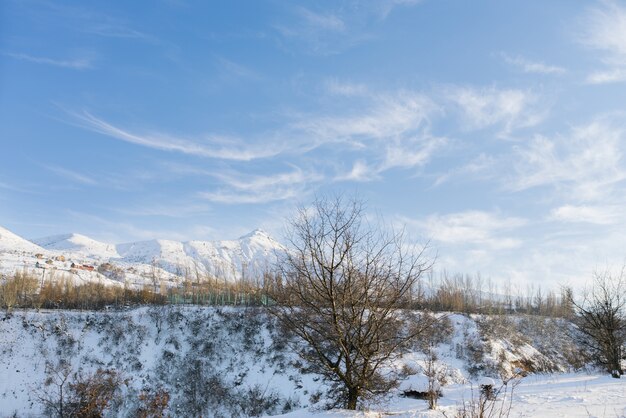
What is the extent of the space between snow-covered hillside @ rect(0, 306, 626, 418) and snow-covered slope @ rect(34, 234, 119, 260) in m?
137

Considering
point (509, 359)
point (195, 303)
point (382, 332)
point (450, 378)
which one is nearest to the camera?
point (382, 332)

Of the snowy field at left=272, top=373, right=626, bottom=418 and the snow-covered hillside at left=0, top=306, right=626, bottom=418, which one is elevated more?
the snowy field at left=272, top=373, right=626, bottom=418

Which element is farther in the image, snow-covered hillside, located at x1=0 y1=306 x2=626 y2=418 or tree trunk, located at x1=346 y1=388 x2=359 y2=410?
snow-covered hillside, located at x1=0 y1=306 x2=626 y2=418

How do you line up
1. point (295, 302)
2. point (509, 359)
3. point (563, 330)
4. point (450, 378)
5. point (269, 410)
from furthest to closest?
1. point (563, 330)
2. point (509, 359)
3. point (450, 378)
4. point (269, 410)
5. point (295, 302)

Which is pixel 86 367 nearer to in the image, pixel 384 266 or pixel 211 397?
pixel 211 397

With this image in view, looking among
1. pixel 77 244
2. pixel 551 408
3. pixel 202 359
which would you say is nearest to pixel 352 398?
pixel 551 408

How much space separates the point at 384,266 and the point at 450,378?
61.3 ft

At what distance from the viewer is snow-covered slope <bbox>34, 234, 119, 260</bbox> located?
156 metres

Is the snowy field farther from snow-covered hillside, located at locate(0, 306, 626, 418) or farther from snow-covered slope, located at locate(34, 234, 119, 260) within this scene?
snow-covered slope, located at locate(34, 234, 119, 260)

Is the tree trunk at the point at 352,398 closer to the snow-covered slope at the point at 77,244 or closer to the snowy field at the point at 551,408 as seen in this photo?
the snowy field at the point at 551,408

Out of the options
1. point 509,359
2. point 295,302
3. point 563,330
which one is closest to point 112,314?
point 295,302

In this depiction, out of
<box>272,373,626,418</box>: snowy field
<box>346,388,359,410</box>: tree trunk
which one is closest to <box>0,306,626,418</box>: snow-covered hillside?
<box>272,373,626,418</box>: snowy field

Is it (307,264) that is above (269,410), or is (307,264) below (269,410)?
above

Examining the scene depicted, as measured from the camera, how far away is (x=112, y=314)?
2903 cm
